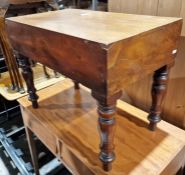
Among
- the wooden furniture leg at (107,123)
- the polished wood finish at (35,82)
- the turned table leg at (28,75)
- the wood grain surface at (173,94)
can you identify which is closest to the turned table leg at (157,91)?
the wood grain surface at (173,94)

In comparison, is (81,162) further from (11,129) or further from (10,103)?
(10,103)

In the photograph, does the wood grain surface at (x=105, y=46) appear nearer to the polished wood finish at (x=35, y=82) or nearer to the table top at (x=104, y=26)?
the table top at (x=104, y=26)

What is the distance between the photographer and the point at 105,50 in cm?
46

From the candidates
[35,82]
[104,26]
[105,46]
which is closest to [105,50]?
[105,46]

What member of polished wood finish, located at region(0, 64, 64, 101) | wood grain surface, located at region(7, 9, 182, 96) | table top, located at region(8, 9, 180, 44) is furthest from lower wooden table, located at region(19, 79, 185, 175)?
table top, located at region(8, 9, 180, 44)

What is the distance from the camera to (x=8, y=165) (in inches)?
57.3

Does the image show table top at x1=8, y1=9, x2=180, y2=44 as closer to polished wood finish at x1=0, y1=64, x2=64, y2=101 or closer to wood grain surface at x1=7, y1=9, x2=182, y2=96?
wood grain surface at x1=7, y1=9, x2=182, y2=96

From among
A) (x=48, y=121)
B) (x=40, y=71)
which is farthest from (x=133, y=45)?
(x=40, y=71)

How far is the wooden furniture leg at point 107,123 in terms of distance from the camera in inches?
21.4

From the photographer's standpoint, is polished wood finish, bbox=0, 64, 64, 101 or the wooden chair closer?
the wooden chair

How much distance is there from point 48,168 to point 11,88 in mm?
584

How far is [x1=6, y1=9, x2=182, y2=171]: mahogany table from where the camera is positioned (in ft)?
1.61

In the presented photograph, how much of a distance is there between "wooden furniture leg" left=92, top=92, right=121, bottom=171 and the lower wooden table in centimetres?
9

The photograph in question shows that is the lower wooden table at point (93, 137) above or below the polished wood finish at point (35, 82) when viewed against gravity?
above
